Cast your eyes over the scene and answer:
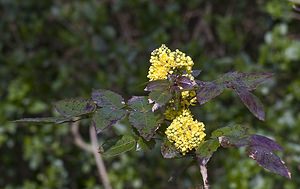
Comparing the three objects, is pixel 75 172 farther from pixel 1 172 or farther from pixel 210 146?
pixel 210 146

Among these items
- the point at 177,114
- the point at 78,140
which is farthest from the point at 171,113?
the point at 78,140

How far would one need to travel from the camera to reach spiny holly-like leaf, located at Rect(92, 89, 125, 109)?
3.68 feet

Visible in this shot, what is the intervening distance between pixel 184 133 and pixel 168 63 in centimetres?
12

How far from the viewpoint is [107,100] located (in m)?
1.13

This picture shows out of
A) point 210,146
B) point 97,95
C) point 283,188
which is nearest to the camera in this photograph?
point 210,146

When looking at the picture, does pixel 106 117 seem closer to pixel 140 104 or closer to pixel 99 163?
pixel 140 104

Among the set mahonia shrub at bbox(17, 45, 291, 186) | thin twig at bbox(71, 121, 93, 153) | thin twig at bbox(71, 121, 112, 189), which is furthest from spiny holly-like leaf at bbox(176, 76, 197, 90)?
thin twig at bbox(71, 121, 93, 153)

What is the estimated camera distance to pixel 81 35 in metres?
3.04

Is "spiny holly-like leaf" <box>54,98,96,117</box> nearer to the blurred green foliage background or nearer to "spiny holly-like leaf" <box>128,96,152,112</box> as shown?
"spiny holly-like leaf" <box>128,96,152,112</box>

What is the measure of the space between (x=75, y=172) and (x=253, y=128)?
944 mm

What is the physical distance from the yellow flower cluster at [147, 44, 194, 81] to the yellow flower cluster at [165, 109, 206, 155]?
0.23 feet

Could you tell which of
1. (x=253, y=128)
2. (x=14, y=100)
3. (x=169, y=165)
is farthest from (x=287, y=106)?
(x=14, y=100)

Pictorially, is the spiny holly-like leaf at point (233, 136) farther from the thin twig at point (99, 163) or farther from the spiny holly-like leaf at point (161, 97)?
the thin twig at point (99, 163)

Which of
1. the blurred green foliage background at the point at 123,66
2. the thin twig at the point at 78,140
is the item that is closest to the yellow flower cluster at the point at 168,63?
the blurred green foliage background at the point at 123,66
